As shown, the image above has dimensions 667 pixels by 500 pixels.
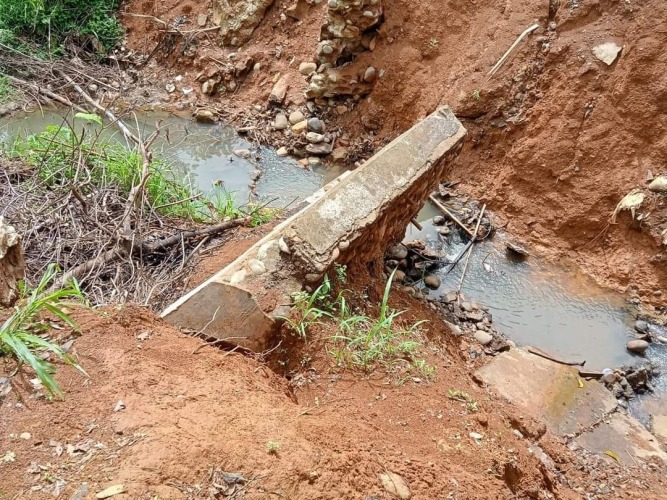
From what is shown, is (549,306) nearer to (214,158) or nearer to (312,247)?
(312,247)

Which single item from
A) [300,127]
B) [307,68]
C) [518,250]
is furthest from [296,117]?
[518,250]

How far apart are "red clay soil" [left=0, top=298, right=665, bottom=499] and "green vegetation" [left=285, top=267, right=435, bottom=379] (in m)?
0.08

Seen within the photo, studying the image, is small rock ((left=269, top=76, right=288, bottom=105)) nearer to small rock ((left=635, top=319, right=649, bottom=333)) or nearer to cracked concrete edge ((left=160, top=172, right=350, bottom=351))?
cracked concrete edge ((left=160, top=172, right=350, bottom=351))

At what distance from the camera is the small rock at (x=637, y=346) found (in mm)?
4040

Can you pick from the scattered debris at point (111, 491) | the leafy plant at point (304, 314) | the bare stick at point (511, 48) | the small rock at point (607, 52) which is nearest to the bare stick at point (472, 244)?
the bare stick at point (511, 48)

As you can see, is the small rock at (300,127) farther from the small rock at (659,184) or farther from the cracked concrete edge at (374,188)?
the small rock at (659,184)

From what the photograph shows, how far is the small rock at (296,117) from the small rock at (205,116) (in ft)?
2.83

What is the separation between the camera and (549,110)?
4.93 metres

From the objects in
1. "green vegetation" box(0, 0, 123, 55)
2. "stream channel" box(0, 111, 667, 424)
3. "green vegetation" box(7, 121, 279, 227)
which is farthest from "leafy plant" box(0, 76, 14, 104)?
"green vegetation" box(7, 121, 279, 227)

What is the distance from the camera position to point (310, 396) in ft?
8.27

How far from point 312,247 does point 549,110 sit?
3062 millimetres

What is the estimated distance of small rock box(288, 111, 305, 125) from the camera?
5934 millimetres

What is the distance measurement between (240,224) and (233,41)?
10.6ft

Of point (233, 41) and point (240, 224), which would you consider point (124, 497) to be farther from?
point (233, 41)
